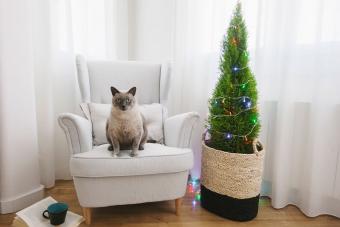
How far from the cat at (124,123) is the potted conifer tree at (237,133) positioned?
1.61 feet

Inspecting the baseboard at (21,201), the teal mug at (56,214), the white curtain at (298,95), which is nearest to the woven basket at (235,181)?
the white curtain at (298,95)

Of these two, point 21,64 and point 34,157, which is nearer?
point 21,64

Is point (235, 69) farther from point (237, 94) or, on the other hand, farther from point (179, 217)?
point (179, 217)

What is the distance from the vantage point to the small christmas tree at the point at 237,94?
1.41m

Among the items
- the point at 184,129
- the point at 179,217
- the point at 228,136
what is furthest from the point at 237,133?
the point at 179,217

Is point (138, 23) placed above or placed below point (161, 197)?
above

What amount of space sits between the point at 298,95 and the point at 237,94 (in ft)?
1.42

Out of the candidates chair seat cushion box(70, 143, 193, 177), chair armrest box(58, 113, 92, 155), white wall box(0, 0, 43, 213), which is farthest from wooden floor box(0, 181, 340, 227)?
chair armrest box(58, 113, 92, 155)

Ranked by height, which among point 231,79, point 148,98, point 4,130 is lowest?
point 4,130

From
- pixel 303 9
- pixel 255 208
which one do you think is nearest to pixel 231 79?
pixel 303 9

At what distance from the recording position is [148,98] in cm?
187

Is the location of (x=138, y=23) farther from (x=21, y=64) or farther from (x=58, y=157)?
(x=58, y=157)

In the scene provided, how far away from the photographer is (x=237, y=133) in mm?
1422

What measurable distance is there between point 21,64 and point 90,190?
89cm
